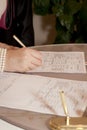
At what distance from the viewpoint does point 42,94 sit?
2.81ft

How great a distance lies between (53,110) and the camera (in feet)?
2.57

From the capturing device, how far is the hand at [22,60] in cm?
107

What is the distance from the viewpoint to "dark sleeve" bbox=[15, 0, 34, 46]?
1.92 metres

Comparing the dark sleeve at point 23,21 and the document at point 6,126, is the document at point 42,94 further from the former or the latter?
the dark sleeve at point 23,21

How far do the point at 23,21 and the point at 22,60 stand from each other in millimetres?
910

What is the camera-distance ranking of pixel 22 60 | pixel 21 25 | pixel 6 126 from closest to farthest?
pixel 6 126 < pixel 22 60 < pixel 21 25

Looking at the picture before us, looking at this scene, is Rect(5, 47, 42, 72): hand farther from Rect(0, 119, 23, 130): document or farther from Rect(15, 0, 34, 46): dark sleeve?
Rect(15, 0, 34, 46): dark sleeve

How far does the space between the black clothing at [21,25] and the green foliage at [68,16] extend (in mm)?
156

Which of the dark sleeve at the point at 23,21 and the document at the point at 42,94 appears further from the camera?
the dark sleeve at the point at 23,21

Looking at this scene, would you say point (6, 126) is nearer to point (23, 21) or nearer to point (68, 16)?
point (23, 21)

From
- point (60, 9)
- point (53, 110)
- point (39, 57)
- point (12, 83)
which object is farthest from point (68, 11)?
point (53, 110)

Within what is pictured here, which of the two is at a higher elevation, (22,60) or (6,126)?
(22,60)

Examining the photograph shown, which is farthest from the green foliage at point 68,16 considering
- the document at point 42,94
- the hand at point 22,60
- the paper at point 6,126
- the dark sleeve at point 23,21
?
the paper at point 6,126

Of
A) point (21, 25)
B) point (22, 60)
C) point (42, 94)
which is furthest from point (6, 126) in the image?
point (21, 25)
